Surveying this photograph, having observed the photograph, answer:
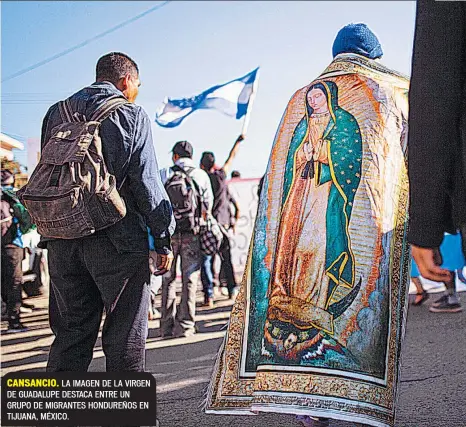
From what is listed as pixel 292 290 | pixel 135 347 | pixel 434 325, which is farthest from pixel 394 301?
pixel 434 325

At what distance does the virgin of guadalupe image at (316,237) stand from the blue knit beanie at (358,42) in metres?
0.30

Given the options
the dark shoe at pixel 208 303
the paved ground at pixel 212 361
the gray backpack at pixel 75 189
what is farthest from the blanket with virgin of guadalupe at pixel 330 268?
the dark shoe at pixel 208 303

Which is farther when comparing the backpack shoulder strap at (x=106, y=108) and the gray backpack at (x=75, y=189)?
the backpack shoulder strap at (x=106, y=108)

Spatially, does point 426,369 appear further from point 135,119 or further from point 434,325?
point 135,119

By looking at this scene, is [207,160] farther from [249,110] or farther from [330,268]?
[330,268]

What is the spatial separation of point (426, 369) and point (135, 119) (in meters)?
2.82

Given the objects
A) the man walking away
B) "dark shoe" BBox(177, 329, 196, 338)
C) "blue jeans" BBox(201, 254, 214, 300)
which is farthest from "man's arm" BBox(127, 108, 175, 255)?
"blue jeans" BBox(201, 254, 214, 300)

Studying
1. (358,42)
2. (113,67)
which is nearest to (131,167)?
(113,67)

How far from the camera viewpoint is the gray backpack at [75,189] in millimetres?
3584

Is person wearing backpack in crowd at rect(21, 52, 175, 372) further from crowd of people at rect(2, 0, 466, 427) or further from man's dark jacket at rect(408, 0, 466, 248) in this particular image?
man's dark jacket at rect(408, 0, 466, 248)

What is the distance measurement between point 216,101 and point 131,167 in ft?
24.3

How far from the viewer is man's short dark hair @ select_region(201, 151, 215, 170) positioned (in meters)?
9.38

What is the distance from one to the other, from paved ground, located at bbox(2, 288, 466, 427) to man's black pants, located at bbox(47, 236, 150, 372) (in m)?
0.65

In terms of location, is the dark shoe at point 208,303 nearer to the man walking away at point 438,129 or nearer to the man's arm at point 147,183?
the man's arm at point 147,183
